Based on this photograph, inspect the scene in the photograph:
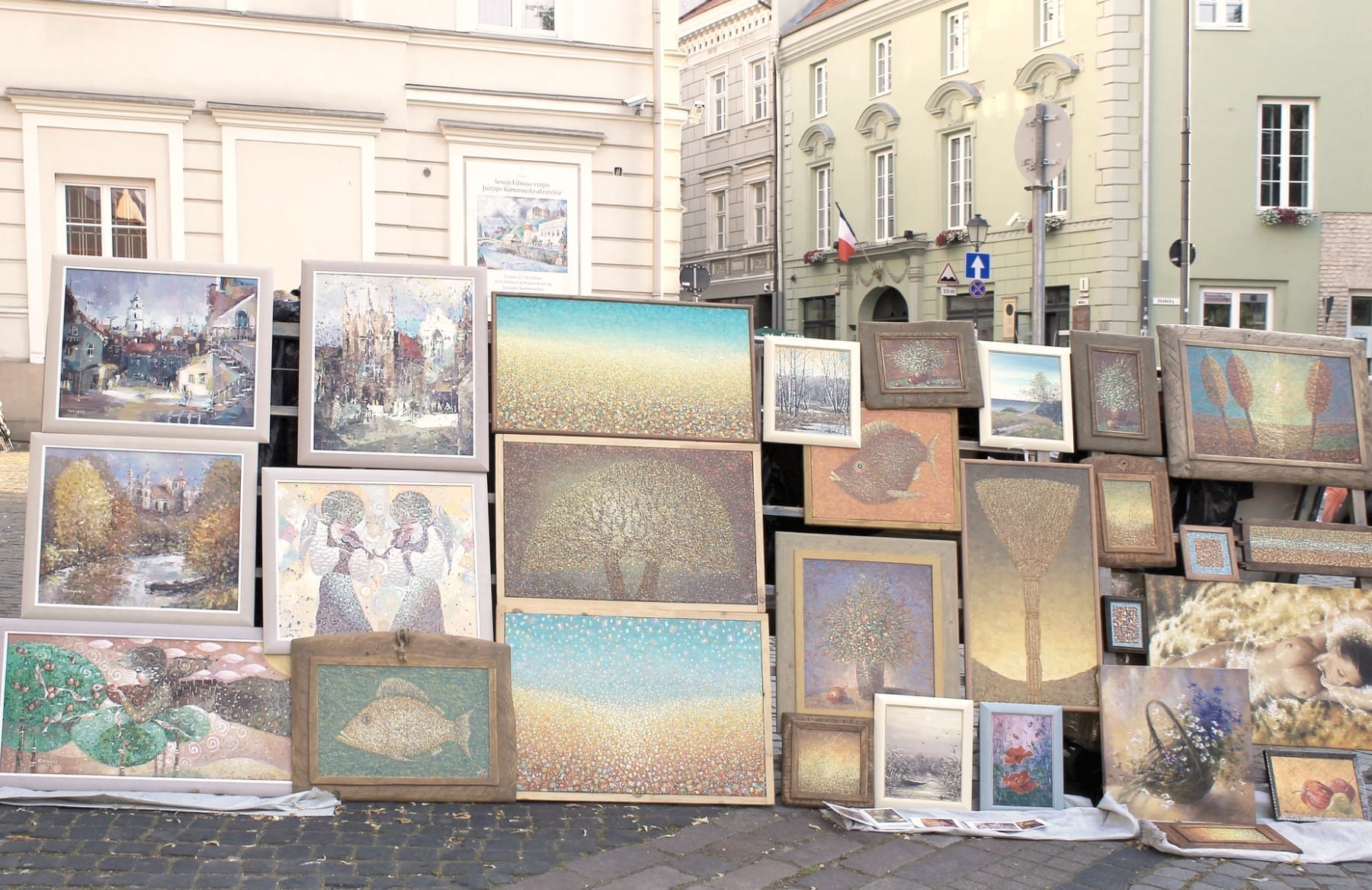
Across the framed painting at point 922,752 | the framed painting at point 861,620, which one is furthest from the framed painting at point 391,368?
the framed painting at point 922,752

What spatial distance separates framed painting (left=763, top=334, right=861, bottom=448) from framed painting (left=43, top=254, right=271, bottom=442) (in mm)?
1650

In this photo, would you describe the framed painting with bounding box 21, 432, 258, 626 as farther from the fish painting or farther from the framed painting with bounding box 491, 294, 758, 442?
the framed painting with bounding box 491, 294, 758, 442

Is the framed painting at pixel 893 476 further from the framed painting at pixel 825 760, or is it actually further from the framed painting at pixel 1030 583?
the framed painting at pixel 825 760

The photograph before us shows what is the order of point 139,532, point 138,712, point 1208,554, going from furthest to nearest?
1. point 1208,554
2. point 139,532
3. point 138,712

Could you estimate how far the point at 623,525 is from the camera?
4.18m

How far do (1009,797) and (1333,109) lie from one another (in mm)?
20070

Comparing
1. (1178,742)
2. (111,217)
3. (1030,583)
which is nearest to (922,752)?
(1030,583)

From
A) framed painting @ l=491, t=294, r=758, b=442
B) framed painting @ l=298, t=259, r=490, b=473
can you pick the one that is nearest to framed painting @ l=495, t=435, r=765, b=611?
framed painting @ l=491, t=294, r=758, b=442

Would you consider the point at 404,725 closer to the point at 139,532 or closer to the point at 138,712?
the point at 138,712

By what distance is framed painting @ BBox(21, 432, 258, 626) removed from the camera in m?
3.90

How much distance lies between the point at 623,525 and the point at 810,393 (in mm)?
790

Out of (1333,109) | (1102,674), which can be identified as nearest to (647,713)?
(1102,674)

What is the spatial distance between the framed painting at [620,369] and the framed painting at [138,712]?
1142 millimetres

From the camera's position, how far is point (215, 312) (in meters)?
4.13
